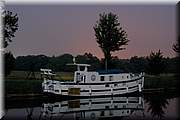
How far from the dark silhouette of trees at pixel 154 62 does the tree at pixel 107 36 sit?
597mm

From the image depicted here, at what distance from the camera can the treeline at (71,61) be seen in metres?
8.32

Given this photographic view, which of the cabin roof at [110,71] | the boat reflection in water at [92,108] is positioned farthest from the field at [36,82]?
the cabin roof at [110,71]

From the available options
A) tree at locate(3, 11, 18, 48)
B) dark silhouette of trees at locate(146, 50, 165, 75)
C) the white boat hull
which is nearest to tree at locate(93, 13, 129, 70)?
the white boat hull

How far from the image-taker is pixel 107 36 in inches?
334

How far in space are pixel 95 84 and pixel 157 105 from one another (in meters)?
1.31

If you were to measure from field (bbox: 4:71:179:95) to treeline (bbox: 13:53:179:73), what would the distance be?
0.41 feet

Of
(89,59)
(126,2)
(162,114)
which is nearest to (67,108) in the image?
(89,59)

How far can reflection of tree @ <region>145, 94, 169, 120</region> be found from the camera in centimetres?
837

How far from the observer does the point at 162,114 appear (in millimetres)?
8375

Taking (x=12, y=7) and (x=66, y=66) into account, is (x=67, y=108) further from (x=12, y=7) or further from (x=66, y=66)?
(x=12, y=7)

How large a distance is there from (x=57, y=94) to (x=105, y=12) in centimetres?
188

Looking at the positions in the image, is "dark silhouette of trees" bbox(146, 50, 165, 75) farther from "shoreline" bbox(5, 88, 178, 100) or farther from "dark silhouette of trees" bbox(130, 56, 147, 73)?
"shoreline" bbox(5, 88, 178, 100)

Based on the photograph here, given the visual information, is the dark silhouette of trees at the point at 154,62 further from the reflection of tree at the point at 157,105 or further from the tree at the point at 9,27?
the tree at the point at 9,27

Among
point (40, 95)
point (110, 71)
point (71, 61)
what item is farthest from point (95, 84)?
point (40, 95)
